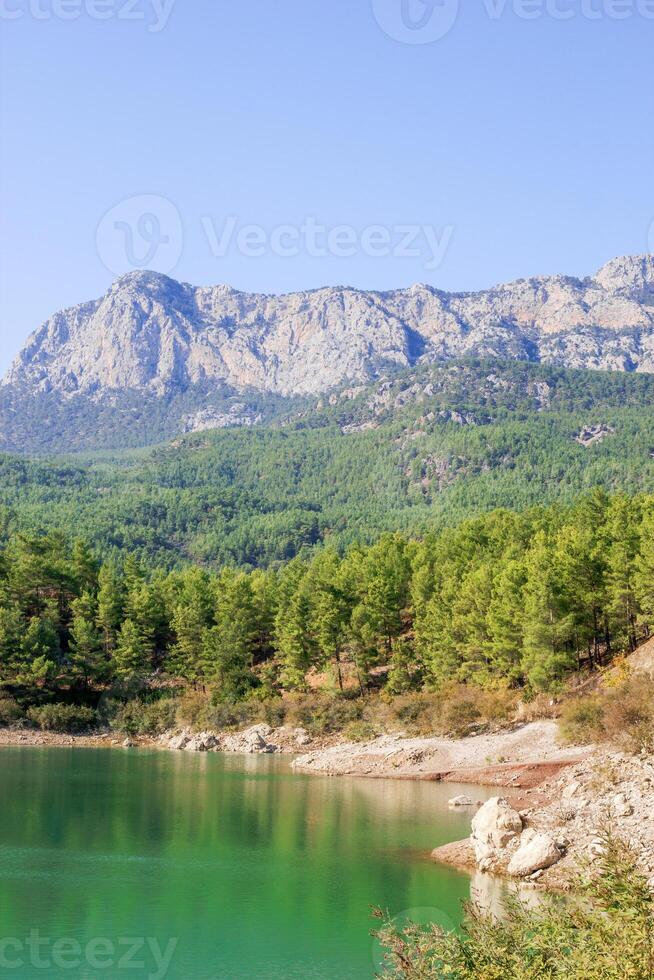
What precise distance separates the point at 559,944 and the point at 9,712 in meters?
64.6

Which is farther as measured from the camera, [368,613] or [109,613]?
[109,613]

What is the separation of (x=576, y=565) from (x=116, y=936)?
4279 centimetres

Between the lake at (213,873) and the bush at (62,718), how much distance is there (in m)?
18.2

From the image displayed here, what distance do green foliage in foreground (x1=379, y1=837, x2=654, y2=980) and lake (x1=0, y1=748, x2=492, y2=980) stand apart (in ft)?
26.7

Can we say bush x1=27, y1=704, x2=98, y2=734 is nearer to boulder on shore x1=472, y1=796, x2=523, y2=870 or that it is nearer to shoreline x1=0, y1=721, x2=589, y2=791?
shoreline x1=0, y1=721, x2=589, y2=791

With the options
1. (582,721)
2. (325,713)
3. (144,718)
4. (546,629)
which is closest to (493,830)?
(582,721)

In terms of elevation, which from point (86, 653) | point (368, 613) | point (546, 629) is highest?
point (546, 629)

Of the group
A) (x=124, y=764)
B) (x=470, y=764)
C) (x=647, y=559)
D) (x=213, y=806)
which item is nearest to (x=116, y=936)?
(x=213, y=806)

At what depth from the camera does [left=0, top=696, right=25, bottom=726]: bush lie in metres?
71.6

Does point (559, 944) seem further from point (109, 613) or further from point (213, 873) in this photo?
point (109, 613)

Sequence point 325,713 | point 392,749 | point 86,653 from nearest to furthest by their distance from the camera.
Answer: point 392,749
point 325,713
point 86,653

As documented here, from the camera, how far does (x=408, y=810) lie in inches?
1672

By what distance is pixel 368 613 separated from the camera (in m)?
72.2

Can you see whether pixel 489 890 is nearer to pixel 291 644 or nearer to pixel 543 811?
pixel 543 811
